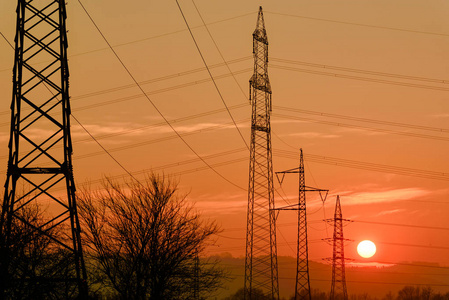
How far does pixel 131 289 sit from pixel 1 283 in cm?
1376

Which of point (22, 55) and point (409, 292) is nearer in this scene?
point (22, 55)

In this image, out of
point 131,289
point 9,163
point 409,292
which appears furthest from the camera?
point 409,292

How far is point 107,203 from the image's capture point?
131ft

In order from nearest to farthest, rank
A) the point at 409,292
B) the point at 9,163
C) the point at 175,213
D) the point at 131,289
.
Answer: the point at 9,163 → the point at 131,289 → the point at 175,213 → the point at 409,292

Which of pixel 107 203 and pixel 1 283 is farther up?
pixel 107 203

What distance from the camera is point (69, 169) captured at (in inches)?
920

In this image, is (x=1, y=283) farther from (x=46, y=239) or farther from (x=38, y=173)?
(x=46, y=239)

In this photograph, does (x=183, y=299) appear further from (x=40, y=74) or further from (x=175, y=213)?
(x=40, y=74)

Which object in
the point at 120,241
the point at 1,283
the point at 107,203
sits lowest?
the point at 1,283

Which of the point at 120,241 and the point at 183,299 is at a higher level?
the point at 120,241

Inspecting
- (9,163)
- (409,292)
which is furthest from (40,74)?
(409,292)

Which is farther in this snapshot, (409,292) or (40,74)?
(409,292)

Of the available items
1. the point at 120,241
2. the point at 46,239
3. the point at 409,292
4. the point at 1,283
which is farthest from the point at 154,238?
the point at 409,292

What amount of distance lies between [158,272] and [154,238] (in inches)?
76.9
